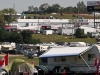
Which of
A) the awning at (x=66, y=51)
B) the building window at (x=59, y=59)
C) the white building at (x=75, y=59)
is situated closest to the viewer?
the white building at (x=75, y=59)

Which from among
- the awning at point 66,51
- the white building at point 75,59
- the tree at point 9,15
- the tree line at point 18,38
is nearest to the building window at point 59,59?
the white building at point 75,59

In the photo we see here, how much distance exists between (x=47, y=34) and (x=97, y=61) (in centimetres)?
6074

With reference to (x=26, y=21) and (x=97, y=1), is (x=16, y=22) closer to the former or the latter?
(x=26, y=21)

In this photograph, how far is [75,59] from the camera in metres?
30.2

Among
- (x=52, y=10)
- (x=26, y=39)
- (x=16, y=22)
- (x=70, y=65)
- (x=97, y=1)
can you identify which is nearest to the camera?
(x=70, y=65)

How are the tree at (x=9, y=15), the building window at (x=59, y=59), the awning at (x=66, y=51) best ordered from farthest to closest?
the tree at (x=9, y=15) < the building window at (x=59, y=59) < the awning at (x=66, y=51)

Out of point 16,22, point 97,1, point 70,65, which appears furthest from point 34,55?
point 16,22

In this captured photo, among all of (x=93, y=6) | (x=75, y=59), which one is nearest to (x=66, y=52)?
(x=75, y=59)

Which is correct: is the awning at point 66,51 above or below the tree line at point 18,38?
above

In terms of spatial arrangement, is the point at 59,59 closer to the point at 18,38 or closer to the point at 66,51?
the point at 66,51

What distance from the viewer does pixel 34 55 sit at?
51188 millimetres

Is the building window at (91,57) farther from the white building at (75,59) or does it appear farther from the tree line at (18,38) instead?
the tree line at (18,38)

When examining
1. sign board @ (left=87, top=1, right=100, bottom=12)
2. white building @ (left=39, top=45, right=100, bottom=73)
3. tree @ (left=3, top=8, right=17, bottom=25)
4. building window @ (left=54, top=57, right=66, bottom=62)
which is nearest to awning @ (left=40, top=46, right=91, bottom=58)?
white building @ (left=39, top=45, right=100, bottom=73)

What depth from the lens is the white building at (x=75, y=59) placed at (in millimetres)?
29812
